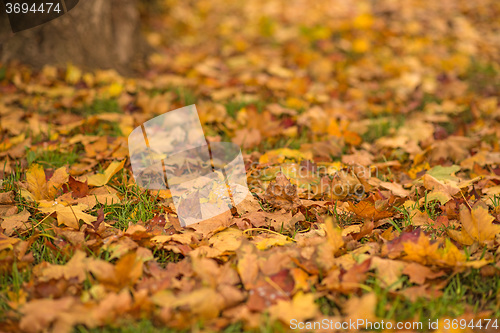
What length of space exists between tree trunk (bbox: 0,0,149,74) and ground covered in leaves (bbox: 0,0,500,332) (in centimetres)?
15

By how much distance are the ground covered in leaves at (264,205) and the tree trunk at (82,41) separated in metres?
0.15

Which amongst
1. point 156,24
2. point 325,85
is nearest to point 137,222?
point 325,85

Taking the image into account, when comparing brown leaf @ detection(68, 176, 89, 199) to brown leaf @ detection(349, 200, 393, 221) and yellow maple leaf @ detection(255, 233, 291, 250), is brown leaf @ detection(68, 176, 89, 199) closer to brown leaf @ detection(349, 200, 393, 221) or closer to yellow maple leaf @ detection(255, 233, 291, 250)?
yellow maple leaf @ detection(255, 233, 291, 250)

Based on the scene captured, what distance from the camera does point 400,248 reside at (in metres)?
1.45

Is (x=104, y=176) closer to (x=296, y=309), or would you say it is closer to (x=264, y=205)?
(x=264, y=205)

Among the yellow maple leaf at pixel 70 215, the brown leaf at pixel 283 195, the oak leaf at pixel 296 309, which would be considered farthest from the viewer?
the brown leaf at pixel 283 195

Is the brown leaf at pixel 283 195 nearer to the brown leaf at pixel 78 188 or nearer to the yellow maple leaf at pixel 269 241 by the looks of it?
the yellow maple leaf at pixel 269 241

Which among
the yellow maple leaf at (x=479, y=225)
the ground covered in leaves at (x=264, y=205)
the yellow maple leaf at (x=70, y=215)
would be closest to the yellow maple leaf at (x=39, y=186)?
the ground covered in leaves at (x=264, y=205)

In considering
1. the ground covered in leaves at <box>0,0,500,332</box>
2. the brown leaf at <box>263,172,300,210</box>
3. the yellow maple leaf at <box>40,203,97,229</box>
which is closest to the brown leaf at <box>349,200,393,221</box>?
the ground covered in leaves at <box>0,0,500,332</box>

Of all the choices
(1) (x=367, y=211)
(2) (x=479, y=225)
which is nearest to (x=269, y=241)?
(1) (x=367, y=211)

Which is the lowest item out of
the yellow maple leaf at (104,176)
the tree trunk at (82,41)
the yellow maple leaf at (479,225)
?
the yellow maple leaf at (479,225)

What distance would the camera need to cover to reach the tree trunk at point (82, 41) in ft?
10.8

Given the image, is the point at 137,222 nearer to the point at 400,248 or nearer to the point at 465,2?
the point at 400,248

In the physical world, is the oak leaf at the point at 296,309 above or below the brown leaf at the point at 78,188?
below
